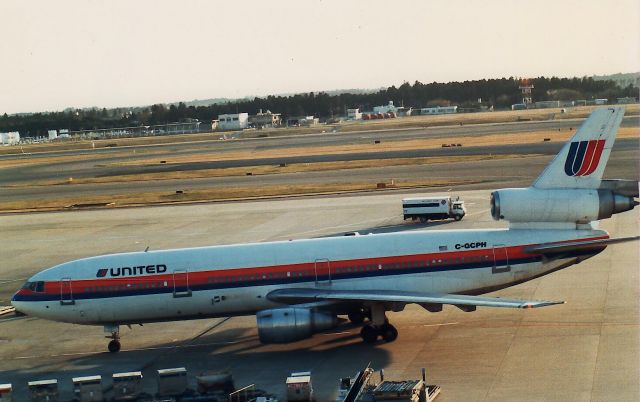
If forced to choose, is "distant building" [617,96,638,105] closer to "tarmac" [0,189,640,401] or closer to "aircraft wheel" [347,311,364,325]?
"tarmac" [0,189,640,401]

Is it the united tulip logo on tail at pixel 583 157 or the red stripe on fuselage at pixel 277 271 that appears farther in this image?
the red stripe on fuselage at pixel 277 271

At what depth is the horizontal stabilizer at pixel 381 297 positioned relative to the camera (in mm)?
32097

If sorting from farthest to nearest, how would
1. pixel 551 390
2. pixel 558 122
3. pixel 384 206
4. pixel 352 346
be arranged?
pixel 558 122 → pixel 384 206 → pixel 352 346 → pixel 551 390

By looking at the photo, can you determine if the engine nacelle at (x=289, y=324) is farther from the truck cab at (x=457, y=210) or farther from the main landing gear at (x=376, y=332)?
the truck cab at (x=457, y=210)

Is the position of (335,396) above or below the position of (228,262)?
below

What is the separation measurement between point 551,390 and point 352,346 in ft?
31.6

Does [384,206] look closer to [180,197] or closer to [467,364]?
[180,197]

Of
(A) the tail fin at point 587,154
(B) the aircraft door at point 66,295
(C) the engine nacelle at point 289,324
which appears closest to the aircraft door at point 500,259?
(A) the tail fin at point 587,154

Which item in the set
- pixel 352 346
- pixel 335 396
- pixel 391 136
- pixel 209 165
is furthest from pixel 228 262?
pixel 391 136

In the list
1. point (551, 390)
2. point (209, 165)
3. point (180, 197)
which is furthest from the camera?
point (209, 165)

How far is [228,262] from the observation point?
3662cm

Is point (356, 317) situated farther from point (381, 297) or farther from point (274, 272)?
point (274, 272)

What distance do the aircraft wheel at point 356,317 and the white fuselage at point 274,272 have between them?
202 centimetres

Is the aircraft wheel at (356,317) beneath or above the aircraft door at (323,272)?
beneath
